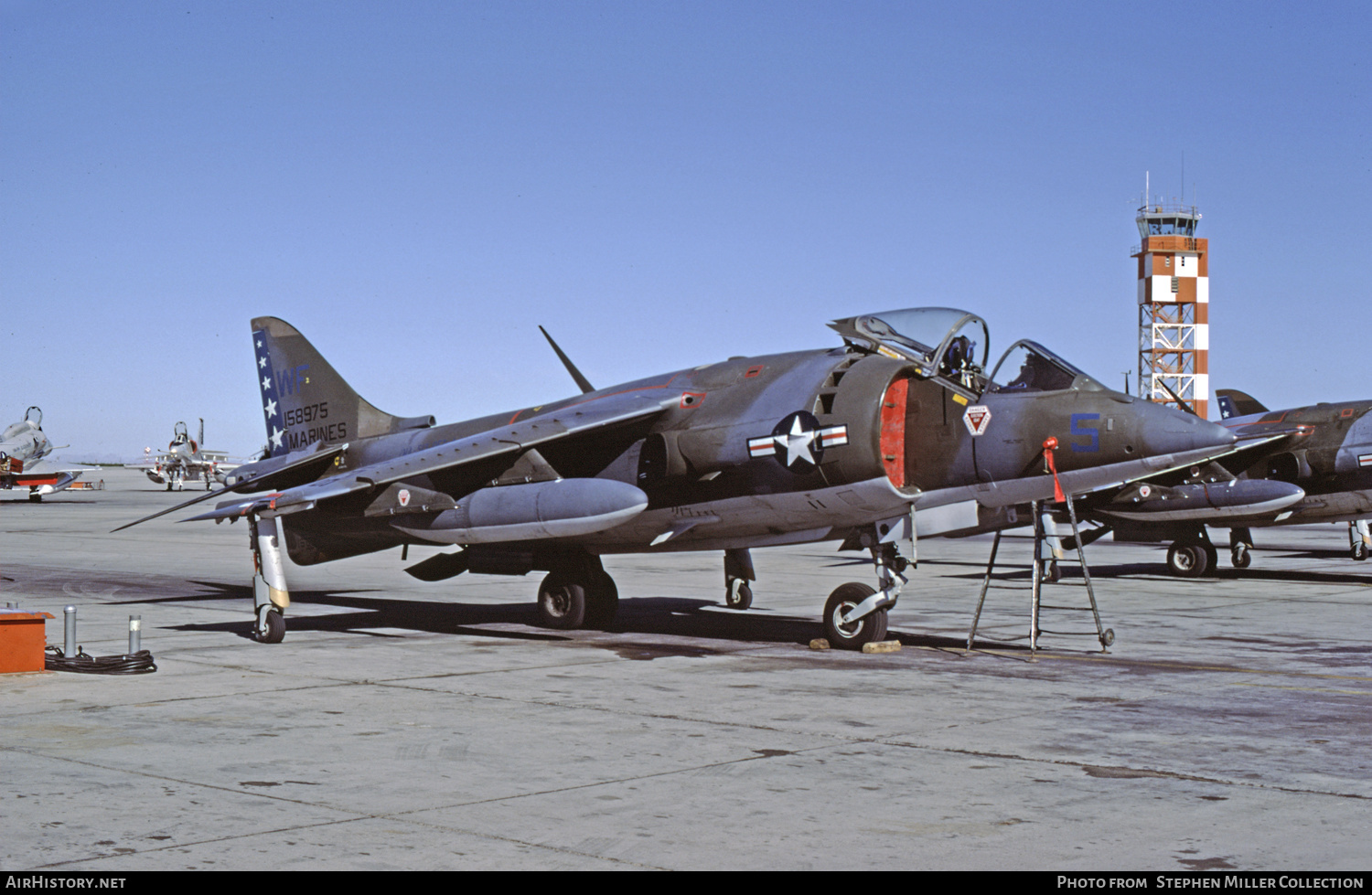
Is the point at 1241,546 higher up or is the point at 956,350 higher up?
the point at 956,350

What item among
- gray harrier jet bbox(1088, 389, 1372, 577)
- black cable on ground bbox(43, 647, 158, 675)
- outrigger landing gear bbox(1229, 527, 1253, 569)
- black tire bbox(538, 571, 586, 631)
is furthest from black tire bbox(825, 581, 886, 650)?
outrigger landing gear bbox(1229, 527, 1253, 569)

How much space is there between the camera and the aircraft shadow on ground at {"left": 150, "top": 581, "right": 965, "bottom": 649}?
14.9 metres

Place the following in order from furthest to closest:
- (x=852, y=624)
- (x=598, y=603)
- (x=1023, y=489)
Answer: (x=598, y=603) < (x=852, y=624) < (x=1023, y=489)

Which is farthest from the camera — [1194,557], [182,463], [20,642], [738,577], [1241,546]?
[182,463]

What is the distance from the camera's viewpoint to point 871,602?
43.8 ft

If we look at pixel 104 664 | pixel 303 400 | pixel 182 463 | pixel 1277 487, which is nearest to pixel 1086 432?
pixel 104 664

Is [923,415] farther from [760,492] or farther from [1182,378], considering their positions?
[1182,378]

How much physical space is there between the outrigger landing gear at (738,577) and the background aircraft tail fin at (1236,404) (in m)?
15.1

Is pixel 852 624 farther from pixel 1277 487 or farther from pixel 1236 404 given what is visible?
pixel 1236 404

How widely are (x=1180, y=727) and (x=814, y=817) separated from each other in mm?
3808

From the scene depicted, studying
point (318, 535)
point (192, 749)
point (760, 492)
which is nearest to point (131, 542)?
point (318, 535)

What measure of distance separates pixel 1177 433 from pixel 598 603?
6900 millimetres

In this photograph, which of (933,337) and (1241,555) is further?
(1241,555)

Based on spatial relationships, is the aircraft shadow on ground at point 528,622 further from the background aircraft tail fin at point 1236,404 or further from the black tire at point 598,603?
the background aircraft tail fin at point 1236,404
